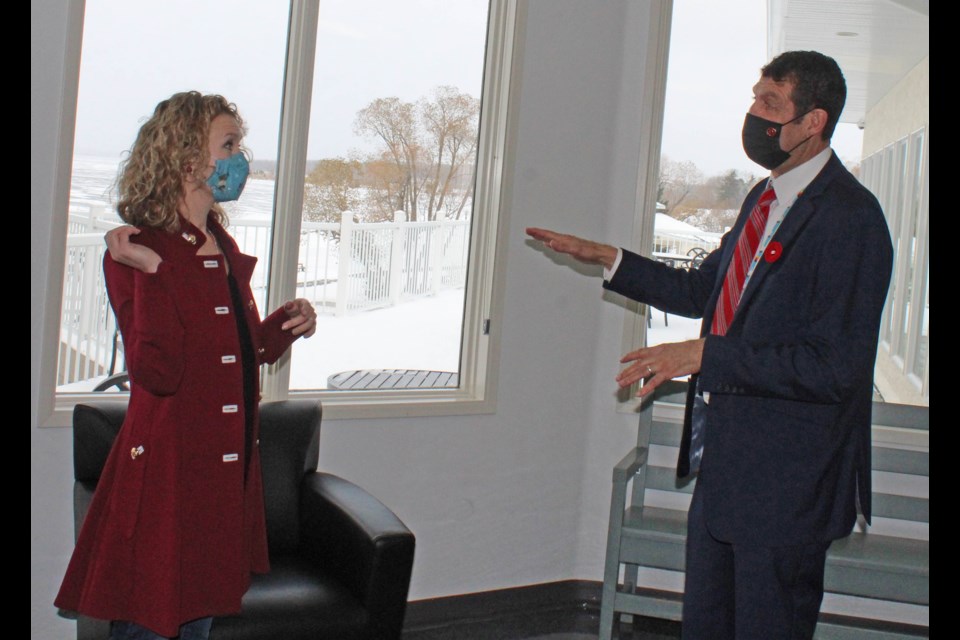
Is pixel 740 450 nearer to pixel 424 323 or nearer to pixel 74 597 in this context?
pixel 74 597

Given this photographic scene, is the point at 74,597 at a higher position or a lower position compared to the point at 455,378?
lower

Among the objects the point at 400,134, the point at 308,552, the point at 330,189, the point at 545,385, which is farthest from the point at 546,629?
the point at 400,134

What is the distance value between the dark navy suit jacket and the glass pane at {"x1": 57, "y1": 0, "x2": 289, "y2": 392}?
69.9 inches

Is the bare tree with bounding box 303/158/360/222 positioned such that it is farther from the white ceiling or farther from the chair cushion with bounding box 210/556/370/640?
the white ceiling

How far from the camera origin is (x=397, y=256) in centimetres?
344

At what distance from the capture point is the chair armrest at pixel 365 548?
2.38m

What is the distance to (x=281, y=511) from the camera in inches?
107

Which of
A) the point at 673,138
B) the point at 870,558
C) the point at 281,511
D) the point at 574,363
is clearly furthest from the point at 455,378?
the point at 870,558

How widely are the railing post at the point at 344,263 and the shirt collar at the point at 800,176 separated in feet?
5.38

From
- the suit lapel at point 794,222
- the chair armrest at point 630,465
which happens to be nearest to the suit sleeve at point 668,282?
the suit lapel at point 794,222

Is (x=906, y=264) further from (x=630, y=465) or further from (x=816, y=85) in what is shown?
(x=816, y=85)

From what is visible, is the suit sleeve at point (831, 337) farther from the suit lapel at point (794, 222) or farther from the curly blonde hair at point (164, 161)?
the curly blonde hair at point (164, 161)
